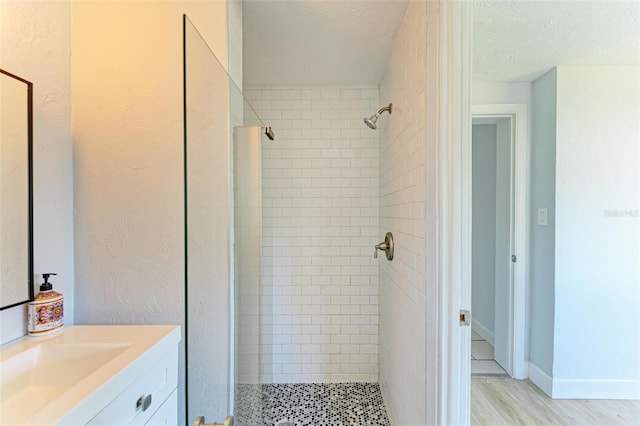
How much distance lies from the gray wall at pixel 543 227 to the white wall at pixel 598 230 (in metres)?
0.05

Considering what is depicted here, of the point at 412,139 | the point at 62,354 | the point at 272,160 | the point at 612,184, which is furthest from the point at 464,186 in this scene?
the point at 612,184

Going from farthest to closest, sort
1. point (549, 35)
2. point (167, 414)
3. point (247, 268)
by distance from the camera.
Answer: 1. point (549, 35)
2. point (247, 268)
3. point (167, 414)

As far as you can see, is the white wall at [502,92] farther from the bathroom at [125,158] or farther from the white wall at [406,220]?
the bathroom at [125,158]

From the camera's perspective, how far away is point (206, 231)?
87 centimetres

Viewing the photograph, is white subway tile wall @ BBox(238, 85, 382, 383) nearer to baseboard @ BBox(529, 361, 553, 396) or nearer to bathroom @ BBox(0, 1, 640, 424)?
bathroom @ BBox(0, 1, 640, 424)

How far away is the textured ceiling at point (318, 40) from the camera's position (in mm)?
1454

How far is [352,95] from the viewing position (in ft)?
7.74

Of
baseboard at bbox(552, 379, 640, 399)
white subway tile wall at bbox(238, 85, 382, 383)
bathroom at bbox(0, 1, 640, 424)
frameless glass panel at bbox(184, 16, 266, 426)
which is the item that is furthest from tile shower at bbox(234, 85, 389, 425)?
baseboard at bbox(552, 379, 640, 399)

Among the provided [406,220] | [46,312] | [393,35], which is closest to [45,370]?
[46,312]

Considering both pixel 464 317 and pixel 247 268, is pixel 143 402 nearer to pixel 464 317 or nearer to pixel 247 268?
pixel 247 268

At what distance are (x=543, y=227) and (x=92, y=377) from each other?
2703 millimetres

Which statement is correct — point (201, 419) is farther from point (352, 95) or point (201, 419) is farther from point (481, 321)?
point (481, 321)

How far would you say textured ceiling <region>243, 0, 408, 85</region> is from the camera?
145 cm

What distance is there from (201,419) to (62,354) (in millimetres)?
545
